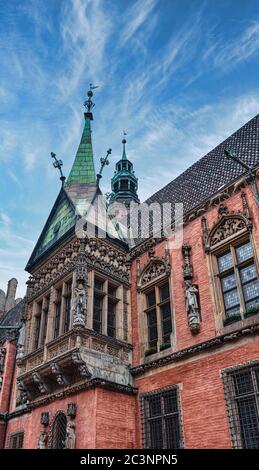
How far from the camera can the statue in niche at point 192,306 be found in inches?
493

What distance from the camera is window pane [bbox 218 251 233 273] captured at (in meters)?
13.0

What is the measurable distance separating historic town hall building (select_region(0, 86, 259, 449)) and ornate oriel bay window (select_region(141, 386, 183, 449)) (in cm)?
3

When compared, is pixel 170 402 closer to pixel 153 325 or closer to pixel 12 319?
pixel 153 325

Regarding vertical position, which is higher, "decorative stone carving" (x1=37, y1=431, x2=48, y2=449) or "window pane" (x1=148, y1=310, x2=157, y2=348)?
"window pane" (x1=148, y1=310, x2=157, y2=348)

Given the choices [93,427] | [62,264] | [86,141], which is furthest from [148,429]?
[86,141]

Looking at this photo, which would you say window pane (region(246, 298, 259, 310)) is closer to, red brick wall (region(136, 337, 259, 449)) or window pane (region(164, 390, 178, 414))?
red brick wall (region(136, 337, 259, 449))

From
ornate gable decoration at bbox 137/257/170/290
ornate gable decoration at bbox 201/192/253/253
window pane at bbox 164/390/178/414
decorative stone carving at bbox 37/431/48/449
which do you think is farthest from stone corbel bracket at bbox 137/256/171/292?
decorative stone carving at bbox 37/431/48/449

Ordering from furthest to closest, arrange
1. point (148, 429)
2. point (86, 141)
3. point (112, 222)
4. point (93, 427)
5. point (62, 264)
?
point (86, 141)
point (112, 222)
point (62, 264)
point (148, 429)
point (93, 427)

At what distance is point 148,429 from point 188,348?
2.74 metres

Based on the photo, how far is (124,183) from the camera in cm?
3177

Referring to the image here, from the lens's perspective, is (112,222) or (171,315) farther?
(112,222)

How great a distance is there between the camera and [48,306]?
52.9 ft

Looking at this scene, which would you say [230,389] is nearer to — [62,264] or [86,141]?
[62,264]

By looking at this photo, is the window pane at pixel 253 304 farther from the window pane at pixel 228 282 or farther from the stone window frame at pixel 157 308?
the stone window frame at pixel 157 308
